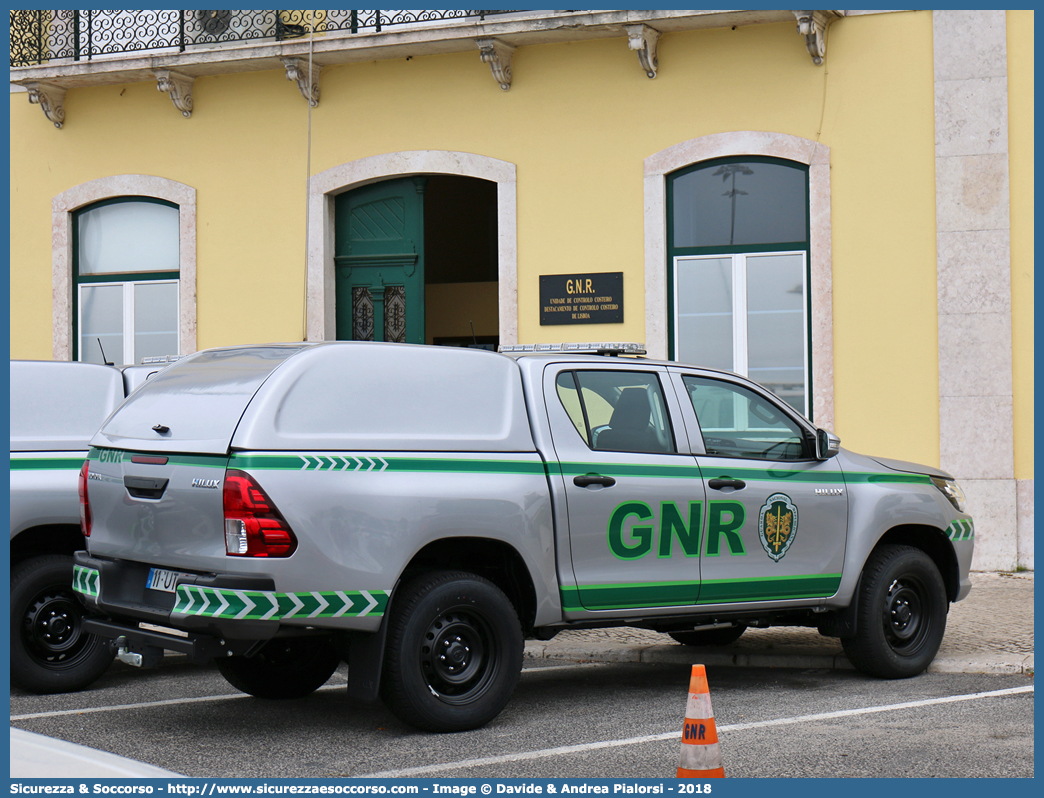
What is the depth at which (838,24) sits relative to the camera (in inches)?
513

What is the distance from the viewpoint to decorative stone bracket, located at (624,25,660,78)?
13180 mm

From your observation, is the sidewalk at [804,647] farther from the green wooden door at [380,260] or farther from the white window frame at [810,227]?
the green wooden door at [380,260]

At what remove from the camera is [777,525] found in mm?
7309

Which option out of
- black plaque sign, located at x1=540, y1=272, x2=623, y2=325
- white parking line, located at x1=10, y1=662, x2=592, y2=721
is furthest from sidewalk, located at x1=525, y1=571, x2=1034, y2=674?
black plaque sign, located at x1=540, y1=272, x2=623, y2=325

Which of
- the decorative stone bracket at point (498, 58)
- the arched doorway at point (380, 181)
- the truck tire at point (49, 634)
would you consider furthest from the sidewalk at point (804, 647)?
the decorative stone bracket at point (498, 58)

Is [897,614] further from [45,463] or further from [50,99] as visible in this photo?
[50,99]

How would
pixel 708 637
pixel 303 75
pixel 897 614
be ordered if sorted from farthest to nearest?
pixel 303 75 < pixel 708 637 < pixel 897 614

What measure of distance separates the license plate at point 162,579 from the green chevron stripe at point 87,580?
40cm

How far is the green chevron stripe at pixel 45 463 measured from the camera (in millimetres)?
7324

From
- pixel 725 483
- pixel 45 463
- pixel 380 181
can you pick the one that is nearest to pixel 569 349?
pixel 725 483

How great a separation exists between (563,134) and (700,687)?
9.95 metres

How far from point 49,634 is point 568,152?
8.43m

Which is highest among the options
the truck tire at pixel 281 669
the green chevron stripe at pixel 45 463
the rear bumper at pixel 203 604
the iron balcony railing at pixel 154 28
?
the iron balcony railing at pixel 154 28

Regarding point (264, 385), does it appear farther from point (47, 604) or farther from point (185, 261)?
point (185, 261)
